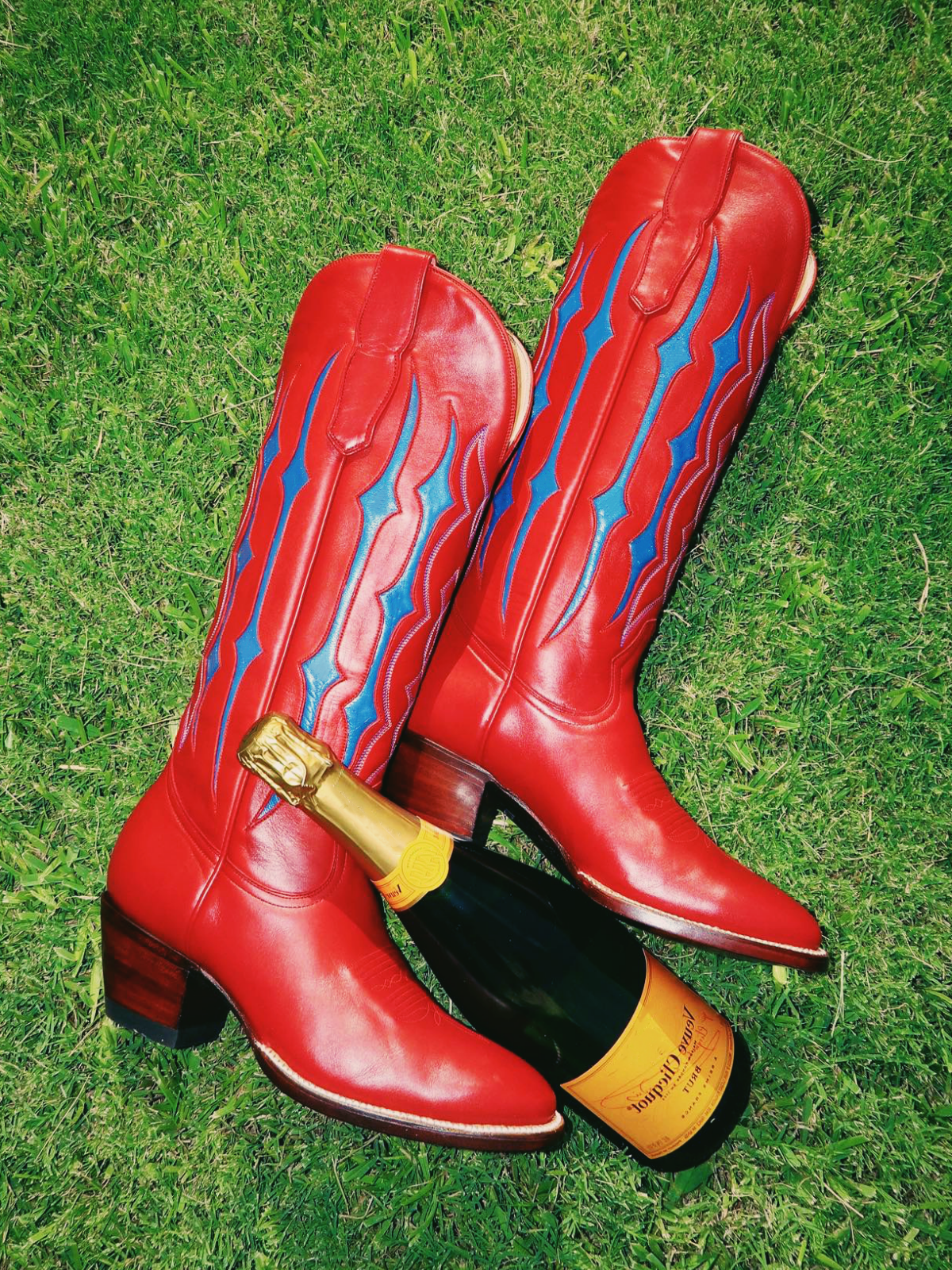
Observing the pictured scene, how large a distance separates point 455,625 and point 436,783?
29cm

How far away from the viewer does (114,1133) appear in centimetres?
174

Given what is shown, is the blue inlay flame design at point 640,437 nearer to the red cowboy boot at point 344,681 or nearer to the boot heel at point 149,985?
the red cowboy boot at point 344,681

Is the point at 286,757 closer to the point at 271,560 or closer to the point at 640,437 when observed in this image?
the point at 271,560

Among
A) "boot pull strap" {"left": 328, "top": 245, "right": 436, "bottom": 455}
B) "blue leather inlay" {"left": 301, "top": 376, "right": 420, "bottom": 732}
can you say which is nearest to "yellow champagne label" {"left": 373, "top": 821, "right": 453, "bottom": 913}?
"blue leather inlay" {"left": 301, "top": 376, "right": 420, "bottom": 732}

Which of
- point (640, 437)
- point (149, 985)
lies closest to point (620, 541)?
point (640, 437)

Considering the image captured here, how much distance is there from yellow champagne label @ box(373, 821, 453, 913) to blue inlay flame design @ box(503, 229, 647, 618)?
1.35 ft

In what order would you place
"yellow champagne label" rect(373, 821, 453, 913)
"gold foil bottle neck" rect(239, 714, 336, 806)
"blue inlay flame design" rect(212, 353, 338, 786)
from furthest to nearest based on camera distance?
"blue inlay flame design" rect(212, 353, 338, 786) → "yellow champagne label" rect(373, 821, 453, 913) → "gold foil bottle neck" rect(239, 714, 336, 806)

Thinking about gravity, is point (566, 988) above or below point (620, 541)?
below

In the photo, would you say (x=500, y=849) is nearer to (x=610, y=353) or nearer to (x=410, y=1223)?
(x=410, y=1223)

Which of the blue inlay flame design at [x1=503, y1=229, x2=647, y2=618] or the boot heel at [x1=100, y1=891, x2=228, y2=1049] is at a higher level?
the blue inlay flame design at [x1=503, y1=229, x2=647, y2=618]

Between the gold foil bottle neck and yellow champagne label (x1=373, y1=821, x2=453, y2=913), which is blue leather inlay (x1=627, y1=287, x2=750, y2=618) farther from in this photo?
the gold foil bottle neck

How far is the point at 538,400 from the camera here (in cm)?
157

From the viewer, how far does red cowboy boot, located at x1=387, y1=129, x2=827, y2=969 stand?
1.51 meters

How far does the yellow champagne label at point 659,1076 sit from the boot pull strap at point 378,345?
1030mm
